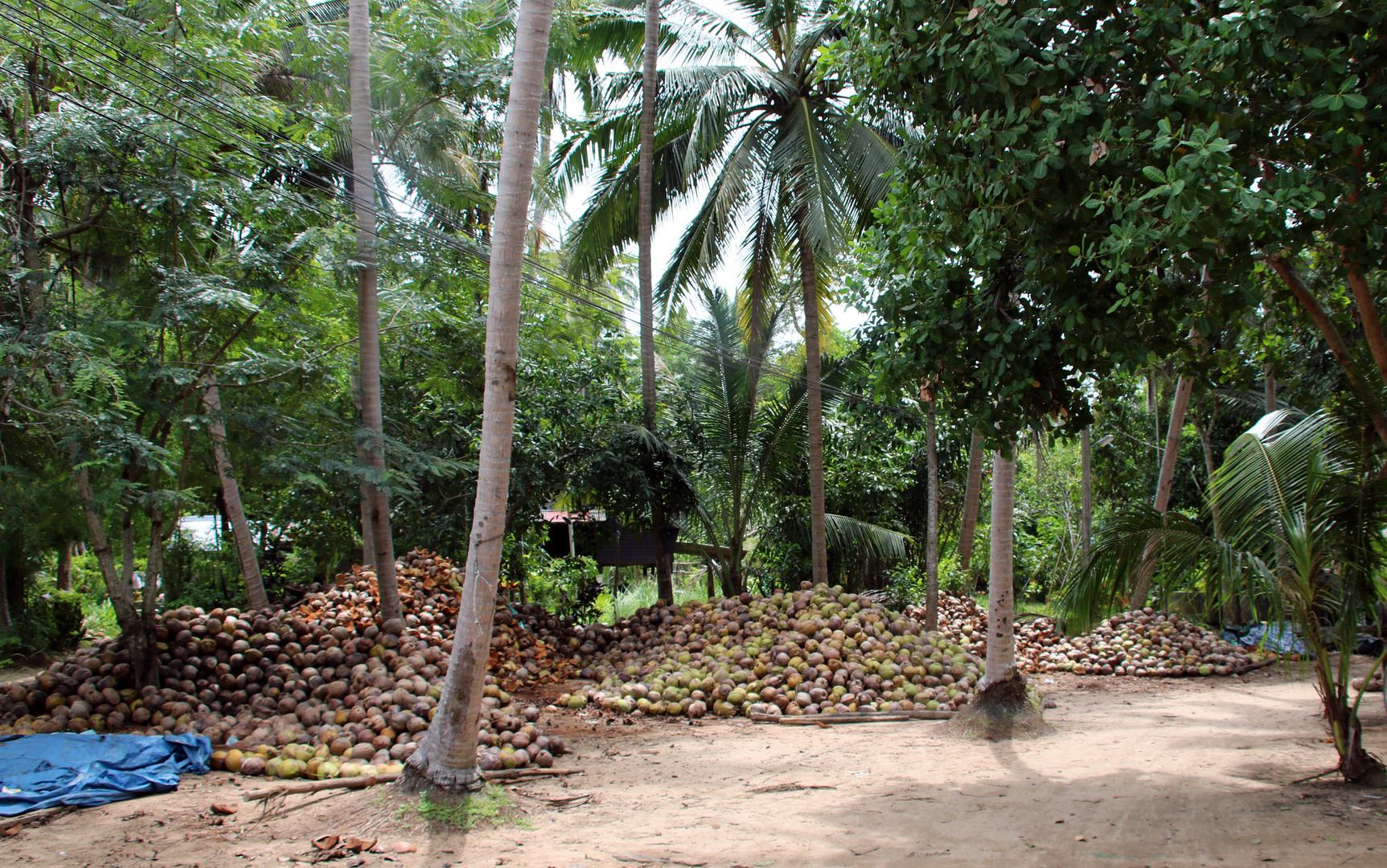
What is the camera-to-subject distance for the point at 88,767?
4.99 metres

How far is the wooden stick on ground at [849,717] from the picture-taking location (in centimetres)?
784

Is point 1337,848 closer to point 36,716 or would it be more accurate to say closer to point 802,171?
point 36,716

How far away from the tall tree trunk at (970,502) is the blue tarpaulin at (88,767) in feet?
25.3

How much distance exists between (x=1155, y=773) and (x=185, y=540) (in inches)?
466

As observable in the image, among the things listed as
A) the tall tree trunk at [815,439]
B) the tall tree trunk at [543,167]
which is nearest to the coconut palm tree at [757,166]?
the tall tree trunk at [815,439]

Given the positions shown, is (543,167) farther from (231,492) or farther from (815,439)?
(231,492)

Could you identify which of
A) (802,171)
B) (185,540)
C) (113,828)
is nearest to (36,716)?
(113,828)

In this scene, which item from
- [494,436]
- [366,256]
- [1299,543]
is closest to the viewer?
[1299,543]

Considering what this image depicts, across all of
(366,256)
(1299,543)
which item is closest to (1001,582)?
(1299,543)

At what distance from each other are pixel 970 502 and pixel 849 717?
13.8 ft

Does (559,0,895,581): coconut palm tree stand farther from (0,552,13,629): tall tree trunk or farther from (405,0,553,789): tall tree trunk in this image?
(0,552,13,629): tall tree trunk

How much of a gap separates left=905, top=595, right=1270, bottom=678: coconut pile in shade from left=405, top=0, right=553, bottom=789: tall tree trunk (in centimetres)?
817

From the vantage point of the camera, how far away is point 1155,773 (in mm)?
5500

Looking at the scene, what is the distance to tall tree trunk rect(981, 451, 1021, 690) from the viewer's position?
721 centimetres
